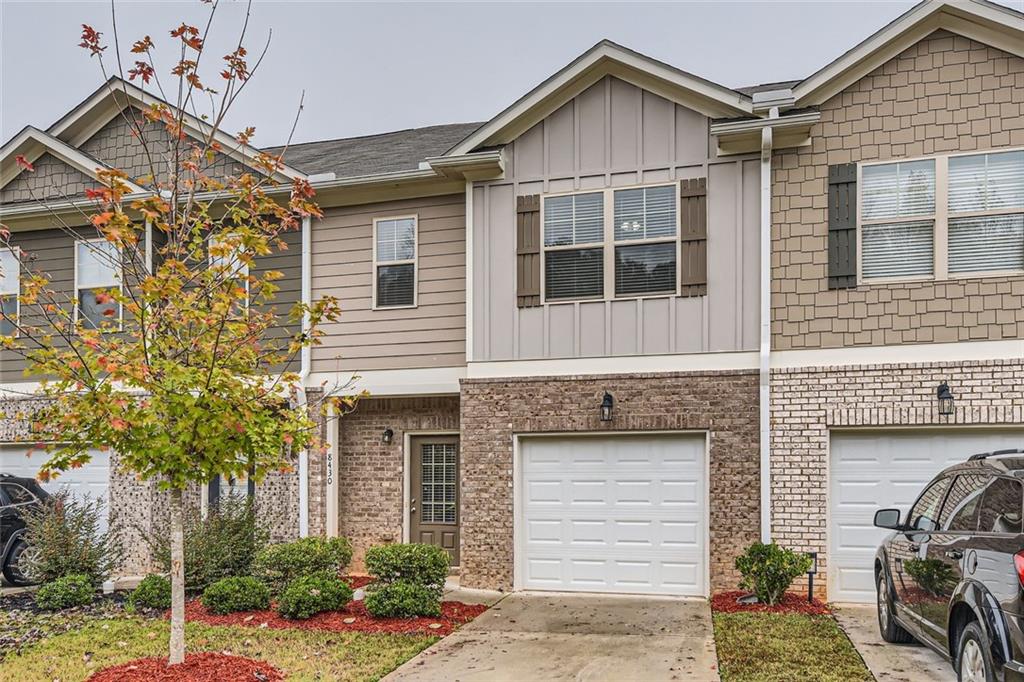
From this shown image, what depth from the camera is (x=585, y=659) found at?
24.0 ft

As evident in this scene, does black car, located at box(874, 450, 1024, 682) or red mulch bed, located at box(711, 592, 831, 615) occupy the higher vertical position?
black car, located at box(874, 450, 1024, 682)

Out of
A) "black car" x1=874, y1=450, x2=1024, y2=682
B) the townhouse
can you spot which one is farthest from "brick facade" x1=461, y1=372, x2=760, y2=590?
"black car" x1=874, y1=450, x2=1024, y2=682

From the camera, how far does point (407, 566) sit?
Answer: 8.96 meters

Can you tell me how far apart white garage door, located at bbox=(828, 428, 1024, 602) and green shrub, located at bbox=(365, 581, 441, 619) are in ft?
15.2

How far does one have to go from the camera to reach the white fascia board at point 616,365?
984cm

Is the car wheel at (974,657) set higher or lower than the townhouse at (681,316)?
lower

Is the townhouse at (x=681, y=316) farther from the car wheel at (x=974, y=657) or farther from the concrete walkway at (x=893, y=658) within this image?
the car wheel at (x=974, y=657)

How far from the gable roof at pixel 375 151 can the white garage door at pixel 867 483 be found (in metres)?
6.72

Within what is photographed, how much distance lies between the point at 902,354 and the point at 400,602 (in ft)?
20.3

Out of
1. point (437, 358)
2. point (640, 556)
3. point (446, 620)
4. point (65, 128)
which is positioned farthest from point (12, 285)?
point (640, 556)

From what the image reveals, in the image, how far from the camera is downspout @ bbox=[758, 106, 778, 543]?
9.51m

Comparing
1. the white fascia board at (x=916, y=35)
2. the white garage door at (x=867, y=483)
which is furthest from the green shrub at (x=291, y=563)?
the white fascia board at (x=916, y=35)

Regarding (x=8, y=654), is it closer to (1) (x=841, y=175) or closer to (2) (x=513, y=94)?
(1) (x=841, y=175)

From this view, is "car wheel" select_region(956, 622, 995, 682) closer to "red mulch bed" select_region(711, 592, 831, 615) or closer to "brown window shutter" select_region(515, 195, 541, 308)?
"red mulch bed" select_region(711, 592, 831, 615)
